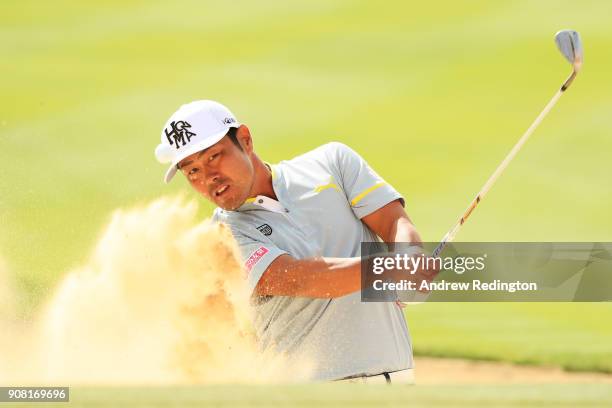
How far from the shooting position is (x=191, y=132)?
280 centimetres

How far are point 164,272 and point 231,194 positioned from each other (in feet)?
2.44

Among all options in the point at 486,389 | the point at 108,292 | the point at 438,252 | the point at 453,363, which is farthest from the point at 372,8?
the point at 486,389

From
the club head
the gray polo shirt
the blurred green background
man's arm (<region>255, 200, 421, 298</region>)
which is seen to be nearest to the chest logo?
the gray polo shirt

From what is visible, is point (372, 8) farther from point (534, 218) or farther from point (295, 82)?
point (534, 218)

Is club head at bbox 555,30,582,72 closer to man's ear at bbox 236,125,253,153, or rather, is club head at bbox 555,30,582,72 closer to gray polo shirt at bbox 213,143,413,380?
gray polo shirt at bbox 213,143,413,380

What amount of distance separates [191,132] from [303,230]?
A: 1.37 feet

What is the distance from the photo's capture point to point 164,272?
346 centimetres

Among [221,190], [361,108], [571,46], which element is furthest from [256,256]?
[361,108]

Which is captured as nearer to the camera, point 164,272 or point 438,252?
point 438,252

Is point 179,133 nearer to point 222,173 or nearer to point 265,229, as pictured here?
point 222,173

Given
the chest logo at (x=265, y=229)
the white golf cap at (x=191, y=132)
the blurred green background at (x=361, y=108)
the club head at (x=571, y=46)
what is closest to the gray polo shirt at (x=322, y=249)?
the chest logo at (x=265, y=229)

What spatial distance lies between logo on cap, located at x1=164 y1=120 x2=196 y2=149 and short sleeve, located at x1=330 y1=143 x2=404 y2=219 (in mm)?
431

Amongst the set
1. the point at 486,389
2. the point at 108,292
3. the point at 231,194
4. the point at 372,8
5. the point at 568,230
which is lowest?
the point at 486,389

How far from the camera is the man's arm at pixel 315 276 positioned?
8.68 feet
